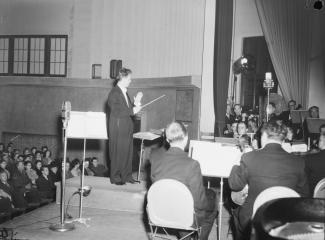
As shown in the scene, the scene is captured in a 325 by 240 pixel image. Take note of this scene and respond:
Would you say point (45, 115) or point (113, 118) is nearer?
point (113, 118)

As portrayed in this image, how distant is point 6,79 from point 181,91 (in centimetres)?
611

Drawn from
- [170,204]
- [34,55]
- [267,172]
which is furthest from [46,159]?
[267,172]

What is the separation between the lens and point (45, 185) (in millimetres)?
8586

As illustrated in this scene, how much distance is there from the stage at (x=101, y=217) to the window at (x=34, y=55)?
803 centimetres

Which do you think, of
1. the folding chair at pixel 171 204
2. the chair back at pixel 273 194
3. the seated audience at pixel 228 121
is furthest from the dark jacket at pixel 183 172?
the seated audience at pixel 228 121

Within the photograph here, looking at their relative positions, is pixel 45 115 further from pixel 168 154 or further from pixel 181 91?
pixel 168 154

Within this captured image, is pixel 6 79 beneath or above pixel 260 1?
beneath

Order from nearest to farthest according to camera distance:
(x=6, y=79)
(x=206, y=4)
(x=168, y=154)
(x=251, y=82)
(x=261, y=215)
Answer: (x=261, y=215), (x=168, y=154), (x=206, y=4), (x=251, y=82), (x=6, y=79)

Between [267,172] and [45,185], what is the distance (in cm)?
622

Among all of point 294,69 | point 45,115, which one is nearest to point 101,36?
point 45,115

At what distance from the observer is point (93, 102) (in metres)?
12.0

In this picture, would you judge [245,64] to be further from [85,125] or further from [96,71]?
→ [85,125]

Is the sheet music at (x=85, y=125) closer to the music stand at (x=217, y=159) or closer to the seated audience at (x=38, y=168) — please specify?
the music stand at (x=217, y=159)

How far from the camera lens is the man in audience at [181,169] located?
11.9 ft
